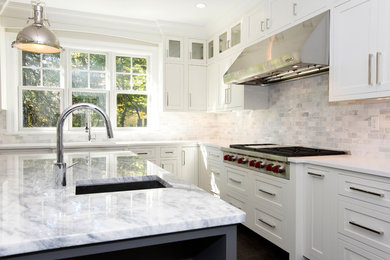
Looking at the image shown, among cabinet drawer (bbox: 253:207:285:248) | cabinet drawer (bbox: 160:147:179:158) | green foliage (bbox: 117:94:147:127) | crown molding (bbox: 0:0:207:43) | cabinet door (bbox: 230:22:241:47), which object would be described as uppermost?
crown molding (bbox: 0:0:207:43)

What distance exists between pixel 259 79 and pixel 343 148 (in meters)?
1.28

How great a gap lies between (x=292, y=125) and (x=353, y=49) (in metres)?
1.32

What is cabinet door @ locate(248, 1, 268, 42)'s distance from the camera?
11.1ft

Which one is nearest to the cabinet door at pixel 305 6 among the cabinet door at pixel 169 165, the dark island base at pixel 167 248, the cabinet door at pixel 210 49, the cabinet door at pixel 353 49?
the cabinet door at pixel 353 49

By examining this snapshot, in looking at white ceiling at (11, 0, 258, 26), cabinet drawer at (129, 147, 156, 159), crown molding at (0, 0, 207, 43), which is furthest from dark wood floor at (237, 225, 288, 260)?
crown molding at (0, 0, 207, 43)

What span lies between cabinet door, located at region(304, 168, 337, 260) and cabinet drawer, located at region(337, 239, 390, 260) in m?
0.07

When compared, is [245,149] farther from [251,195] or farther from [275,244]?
[275,244]

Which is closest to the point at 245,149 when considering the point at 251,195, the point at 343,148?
the point at 251,195

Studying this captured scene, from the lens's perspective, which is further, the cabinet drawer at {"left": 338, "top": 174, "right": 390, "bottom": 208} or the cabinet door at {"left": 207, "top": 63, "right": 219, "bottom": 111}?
the cabinet door at {"left": 207, "top": 63, "right": 219, "bottom": 111}

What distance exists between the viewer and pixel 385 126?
2.38 meters

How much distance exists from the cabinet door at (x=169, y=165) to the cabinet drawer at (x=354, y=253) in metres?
2.75

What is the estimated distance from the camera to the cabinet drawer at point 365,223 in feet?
5.80

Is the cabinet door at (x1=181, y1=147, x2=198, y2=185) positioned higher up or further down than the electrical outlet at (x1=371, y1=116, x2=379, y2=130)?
further down

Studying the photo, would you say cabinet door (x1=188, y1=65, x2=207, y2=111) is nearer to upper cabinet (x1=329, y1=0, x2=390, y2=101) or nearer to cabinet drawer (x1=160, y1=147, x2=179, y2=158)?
cabinet drawer (x1=160, y1=147, x2=179, y2=158)
